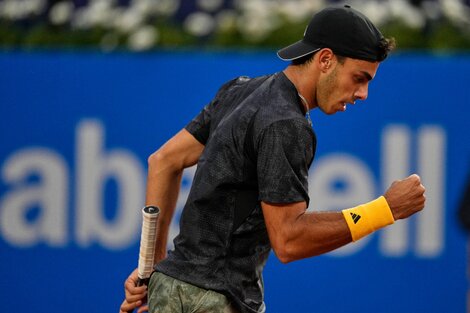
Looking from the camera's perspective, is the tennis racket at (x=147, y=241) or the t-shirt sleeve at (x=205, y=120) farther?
the t-shirt sleeve at (x=205, y=120)

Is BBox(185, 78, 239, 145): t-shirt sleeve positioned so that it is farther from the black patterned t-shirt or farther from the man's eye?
the man's eye

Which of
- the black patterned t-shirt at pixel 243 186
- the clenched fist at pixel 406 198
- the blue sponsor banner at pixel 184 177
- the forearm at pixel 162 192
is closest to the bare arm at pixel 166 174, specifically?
the forearm at pixel 162 192

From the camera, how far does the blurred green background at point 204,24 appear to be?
7.05m

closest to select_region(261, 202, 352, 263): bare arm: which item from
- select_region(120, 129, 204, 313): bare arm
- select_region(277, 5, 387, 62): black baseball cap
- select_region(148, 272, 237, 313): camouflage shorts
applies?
select_region(148, 272, 237, 313): camouflage shorts

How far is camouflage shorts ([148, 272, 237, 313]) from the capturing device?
4016mm

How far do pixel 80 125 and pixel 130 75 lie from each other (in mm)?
450

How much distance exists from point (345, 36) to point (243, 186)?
0.65 metres

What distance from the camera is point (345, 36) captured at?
12.9 feet

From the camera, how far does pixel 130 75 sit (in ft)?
23.1

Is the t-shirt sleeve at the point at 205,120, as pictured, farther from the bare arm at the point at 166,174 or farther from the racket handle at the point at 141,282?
the racket handle at the point at 141,282

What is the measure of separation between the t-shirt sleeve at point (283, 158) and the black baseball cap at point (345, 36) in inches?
13.6

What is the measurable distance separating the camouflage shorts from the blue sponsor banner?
2.79 meters

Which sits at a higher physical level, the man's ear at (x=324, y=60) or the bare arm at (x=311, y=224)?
the man's ear at (x=324, y=60)

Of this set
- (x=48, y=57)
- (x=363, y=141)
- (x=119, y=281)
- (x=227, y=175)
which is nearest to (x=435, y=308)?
(x=363, y=141)
